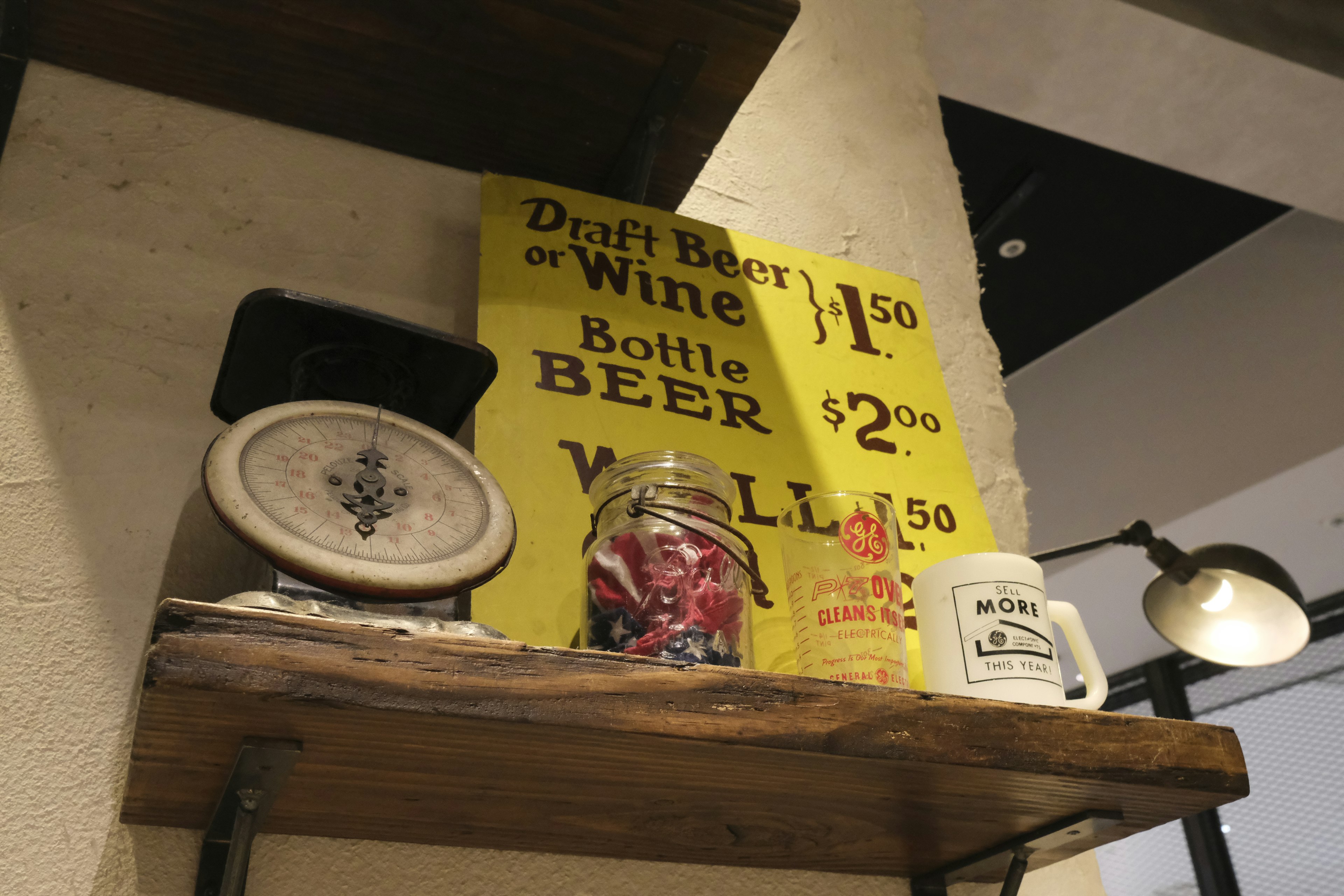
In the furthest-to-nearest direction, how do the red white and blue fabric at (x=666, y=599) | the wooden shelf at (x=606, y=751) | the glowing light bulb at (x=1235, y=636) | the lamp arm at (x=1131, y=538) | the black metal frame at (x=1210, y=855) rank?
the black metal frame at (x=1210, y=855) < the glowing light bulb at (x=1235, y=636) < the lamp arm at (x=1131, y=538) < the red white and blue fabric at (x=666, y=599) < the wooden shelf at (x=606, y=751)

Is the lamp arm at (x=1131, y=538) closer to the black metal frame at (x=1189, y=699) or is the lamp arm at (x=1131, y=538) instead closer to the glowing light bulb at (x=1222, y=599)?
the glowing light bulb at (x=1222, y=599)

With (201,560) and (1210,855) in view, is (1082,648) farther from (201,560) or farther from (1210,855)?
(1210,855)

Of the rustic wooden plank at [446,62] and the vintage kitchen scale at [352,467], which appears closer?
the vintage kitchen scale at [352,467]

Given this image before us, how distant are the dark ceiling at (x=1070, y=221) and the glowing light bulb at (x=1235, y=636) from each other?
59.2 inches

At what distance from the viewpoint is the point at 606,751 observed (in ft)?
1.86

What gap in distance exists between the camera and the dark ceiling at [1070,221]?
123 inches

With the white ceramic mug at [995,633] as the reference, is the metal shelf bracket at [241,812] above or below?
below

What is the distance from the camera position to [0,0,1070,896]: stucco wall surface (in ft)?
2.14

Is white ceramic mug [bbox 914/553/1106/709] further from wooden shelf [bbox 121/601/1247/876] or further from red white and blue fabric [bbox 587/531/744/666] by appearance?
red white and blue fabric [bbox 587/531/744/666]

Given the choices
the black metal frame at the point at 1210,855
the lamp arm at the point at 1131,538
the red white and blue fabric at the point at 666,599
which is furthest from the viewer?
the black metal frame at the point at 1210,855

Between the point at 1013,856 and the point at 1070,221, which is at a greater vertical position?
the point at 1070,221

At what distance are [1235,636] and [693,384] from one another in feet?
4.53

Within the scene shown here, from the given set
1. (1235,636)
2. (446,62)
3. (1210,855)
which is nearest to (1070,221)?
(1235,636)

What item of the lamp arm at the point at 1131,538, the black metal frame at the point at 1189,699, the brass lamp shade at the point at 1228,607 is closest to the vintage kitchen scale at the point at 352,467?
the lamp arm at the point at 1131,538
